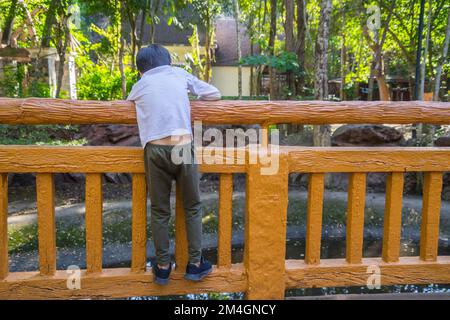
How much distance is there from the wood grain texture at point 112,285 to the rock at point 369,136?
6.21 metres

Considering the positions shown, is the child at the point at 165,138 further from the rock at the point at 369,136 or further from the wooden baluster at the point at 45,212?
the rock at the point at 369,136

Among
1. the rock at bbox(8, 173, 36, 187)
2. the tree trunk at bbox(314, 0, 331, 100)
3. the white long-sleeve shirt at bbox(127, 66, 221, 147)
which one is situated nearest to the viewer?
the white long-sleeve shirt at bbox(127, 66, 221, 147)

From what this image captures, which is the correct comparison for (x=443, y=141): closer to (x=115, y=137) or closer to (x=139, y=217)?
(x=115, y=137)

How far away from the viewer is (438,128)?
8.58 metres

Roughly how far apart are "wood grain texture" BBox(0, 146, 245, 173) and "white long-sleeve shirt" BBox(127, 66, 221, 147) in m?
0.17

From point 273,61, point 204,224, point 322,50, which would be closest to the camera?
point 204,224

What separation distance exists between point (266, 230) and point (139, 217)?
0.72m

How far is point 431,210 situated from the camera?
2.54m

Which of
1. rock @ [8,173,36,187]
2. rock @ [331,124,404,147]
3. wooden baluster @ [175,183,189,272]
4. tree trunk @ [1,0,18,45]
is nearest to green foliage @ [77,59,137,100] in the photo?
tree trunk @ [1,0,18,45]

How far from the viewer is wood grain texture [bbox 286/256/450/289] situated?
251 centimetres

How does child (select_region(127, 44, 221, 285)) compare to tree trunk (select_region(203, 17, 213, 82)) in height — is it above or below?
below

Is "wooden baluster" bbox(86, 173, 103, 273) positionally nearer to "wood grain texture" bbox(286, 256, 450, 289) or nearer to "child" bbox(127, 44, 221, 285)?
"child" bbox(127, 44, 221, 285)

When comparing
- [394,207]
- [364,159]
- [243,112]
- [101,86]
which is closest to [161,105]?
[243,112]

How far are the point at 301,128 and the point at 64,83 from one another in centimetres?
792
